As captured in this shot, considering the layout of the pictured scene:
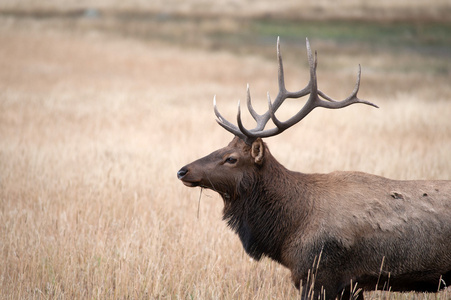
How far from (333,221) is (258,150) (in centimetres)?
84

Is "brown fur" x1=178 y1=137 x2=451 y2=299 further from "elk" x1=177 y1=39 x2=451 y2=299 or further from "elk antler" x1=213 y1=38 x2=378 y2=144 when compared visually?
"elk antler" x1=213 y1=38 x2=378 y2=144

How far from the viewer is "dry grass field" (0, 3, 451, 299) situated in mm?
4754

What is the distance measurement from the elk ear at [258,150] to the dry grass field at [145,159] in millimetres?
929

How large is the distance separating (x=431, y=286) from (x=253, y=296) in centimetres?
146

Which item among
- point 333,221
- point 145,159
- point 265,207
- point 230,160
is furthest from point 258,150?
point 145,159

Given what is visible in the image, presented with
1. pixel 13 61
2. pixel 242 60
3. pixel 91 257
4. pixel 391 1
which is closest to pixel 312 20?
pixel 391 1

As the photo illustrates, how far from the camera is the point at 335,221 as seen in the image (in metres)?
3.98

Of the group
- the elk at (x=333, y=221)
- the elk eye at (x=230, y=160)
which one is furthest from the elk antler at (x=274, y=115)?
the elk eye at (x=230, y=160)

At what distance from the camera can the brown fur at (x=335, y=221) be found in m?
3.88

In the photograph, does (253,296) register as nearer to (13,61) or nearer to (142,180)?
(142,180)

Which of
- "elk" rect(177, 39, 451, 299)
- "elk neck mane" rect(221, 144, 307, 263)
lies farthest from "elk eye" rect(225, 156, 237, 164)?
"elk neck mane" rect(221, 144, 307, 263)

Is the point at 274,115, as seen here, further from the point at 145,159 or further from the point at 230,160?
the point at 145,159

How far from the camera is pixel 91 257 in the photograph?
16.3ft

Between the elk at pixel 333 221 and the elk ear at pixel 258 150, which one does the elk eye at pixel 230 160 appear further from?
the elk ear at pixel 258 150
